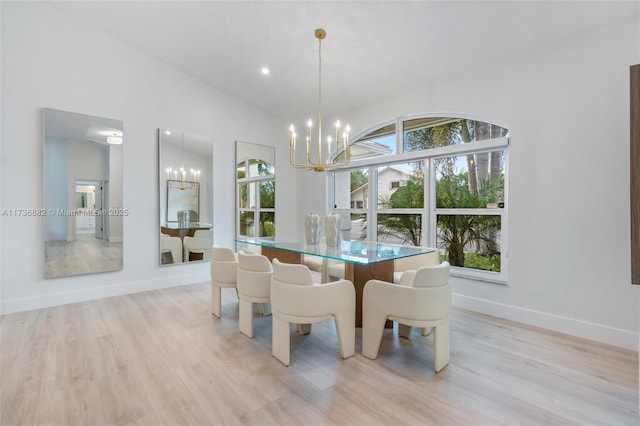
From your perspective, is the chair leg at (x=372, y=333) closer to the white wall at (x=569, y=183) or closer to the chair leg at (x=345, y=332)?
the chair leg at (x=345, y=332)

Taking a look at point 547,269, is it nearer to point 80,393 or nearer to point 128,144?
point 80,393

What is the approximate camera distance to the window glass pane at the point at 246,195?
5.26 metres

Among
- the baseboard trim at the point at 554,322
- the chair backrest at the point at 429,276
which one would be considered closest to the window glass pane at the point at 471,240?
the baseboard trim at the point at 554,322

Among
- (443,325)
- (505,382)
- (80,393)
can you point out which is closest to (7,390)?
(80,393)

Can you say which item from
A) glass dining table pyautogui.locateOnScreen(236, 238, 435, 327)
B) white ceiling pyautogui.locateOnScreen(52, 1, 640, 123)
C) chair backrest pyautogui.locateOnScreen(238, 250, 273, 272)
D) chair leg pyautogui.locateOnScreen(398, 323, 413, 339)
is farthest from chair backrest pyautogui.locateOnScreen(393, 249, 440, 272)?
white ceiling pyautogui.locateOnScreen(52, 1, 640, 123)

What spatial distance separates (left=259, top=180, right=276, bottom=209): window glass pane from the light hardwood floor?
285cm

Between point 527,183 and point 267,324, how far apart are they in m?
3.03

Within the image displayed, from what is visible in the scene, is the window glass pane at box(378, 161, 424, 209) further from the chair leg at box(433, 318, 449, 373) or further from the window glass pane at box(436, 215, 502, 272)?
the chair leg at box(433, 318, 449, 373)

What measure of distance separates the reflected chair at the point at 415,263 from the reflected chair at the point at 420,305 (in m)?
0.71

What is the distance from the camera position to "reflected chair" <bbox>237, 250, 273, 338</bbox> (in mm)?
2697


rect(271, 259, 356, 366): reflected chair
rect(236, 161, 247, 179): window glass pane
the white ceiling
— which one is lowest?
rect(271, 259, 356, 366): reflected chair

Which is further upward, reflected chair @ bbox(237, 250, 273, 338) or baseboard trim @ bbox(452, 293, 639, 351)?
reflected chair @ bbox(237, 250, 273, 338)

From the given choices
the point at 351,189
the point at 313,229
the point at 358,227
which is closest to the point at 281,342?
the point at 313,229

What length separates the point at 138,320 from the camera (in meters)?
3.17
